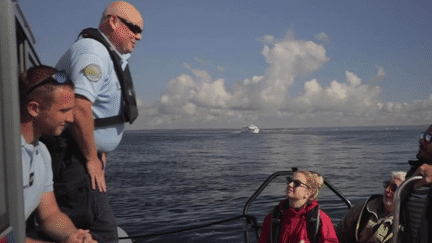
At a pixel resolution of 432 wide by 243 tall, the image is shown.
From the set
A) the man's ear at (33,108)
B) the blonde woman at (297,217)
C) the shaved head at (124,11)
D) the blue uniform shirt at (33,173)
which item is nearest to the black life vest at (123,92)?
the shaved head at (124,11)

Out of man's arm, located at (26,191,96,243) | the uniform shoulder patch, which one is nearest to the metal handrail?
man's arm, located at (26,191,96,243)

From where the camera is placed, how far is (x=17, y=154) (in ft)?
4.19

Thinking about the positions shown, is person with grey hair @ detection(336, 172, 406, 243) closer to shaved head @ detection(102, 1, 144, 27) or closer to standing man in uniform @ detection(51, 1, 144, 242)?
standing man in uniform @ detection(51, 1, 144, 242)

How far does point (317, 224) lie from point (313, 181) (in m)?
0.39

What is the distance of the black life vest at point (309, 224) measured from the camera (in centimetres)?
347

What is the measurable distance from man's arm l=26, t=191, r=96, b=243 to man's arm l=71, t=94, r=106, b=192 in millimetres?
376

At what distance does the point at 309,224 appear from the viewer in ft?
11.5

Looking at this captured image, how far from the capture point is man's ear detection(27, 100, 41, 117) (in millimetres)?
1774

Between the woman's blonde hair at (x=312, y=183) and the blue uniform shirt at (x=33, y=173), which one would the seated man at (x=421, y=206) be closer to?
the woman's blonde hair at (x=312, y=183)

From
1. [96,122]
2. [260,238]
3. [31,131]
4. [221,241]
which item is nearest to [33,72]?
[31,131]

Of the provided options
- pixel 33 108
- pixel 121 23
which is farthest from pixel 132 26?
pixel 33 108

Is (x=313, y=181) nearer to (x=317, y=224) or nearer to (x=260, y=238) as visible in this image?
(x=317, y=224)

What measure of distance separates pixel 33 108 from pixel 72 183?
0.78 meters

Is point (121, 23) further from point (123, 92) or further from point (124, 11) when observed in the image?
point (123, 92)
